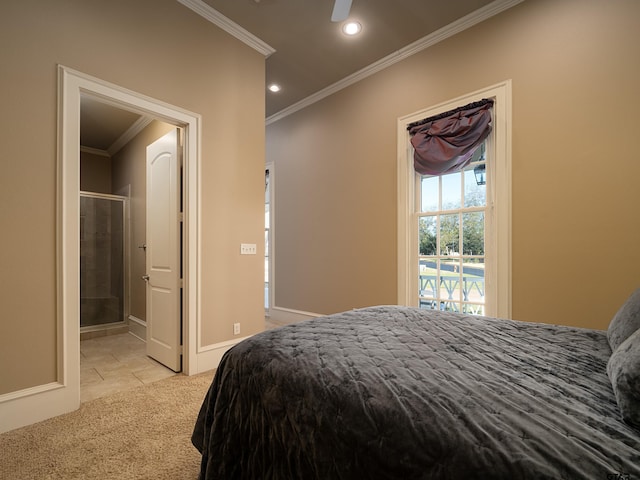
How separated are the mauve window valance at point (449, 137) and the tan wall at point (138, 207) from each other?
10.2ft

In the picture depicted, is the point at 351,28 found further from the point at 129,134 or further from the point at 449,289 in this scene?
the point at 129,134

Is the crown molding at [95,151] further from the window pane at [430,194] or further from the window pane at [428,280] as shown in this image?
the window pane at [428,280]

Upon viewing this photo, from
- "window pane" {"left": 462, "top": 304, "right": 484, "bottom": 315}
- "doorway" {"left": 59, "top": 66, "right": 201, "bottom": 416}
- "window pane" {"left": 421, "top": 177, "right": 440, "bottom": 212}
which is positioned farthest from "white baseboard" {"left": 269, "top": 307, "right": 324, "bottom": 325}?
"doorway" {"left": 59, "top": 66, "right": 201, "bottom": 416}

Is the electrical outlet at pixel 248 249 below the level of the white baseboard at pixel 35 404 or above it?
above

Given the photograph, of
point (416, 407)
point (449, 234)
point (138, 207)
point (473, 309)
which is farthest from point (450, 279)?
point (138, 207)

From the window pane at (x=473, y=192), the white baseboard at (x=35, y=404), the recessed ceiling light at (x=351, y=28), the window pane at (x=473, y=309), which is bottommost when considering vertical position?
the white baseboard at (x=35, y=404)

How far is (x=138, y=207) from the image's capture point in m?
4.22

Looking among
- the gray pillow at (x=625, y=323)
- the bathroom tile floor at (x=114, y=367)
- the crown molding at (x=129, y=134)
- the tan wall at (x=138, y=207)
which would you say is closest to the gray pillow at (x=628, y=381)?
the gray pillow at (x=625, y=323)

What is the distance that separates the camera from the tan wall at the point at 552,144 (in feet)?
7.18

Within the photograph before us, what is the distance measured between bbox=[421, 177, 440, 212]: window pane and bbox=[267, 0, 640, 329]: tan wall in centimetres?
33

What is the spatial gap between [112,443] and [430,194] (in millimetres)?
3269

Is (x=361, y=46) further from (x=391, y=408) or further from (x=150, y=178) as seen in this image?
(x=391, y=408)

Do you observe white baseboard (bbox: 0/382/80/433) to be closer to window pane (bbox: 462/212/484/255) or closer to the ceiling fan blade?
the ceiling fan blade

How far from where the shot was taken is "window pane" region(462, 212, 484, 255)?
290 cm
